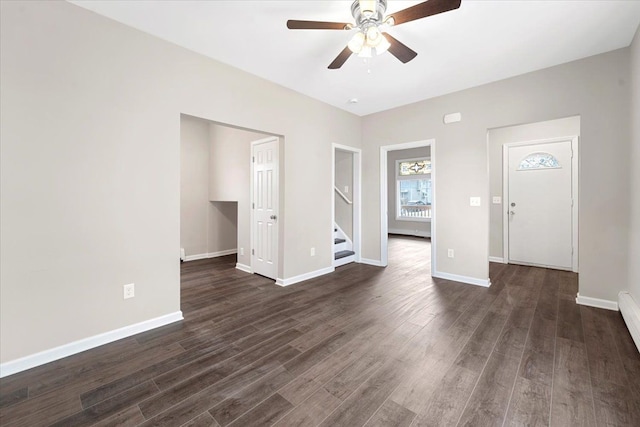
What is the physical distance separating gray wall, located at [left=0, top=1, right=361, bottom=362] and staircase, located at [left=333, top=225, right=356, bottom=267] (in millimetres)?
2820

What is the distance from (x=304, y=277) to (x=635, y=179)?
3.82 meters

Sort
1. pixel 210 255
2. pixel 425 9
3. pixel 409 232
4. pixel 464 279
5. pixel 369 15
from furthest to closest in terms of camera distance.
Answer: pixel 409 232 → pixel 210 255 → pixel 464 279 → pixel 369 15 → pixel 425 9

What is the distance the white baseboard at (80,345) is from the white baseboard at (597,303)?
4.45m

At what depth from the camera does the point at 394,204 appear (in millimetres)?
9273

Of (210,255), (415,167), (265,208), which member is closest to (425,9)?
(265,208)

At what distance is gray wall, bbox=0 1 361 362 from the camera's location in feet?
6.25

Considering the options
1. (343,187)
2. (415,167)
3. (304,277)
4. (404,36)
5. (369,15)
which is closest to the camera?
(369,15)

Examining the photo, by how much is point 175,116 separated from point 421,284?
3716 millimetres

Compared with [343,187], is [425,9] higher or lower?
higher

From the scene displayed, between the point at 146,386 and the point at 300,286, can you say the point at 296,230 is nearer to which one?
the point at 300,286

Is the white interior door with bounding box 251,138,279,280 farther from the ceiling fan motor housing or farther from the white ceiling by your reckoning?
the ceiling fan motor housing

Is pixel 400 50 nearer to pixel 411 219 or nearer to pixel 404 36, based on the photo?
pixel 404 36

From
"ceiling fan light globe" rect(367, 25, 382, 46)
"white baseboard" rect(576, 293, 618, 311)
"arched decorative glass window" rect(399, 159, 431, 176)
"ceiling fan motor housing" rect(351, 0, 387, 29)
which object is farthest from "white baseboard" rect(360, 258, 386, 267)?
"arched decorative glass window" rect(399, 159, 431, 176)

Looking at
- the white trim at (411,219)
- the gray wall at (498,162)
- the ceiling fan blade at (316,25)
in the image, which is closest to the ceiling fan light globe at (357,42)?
the ceiling fan blade at (316,25)
